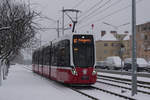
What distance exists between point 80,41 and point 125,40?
83.5m

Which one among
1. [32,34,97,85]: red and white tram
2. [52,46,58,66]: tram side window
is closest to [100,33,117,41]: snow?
[52,46,58,66]: tram side window

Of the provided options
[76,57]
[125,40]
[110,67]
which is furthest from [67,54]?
[125,40]

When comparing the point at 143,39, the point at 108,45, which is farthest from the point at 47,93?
the point at 108,45

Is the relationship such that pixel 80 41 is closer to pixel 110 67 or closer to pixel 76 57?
pixel 76 57

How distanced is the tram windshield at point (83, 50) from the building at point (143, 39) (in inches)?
2426

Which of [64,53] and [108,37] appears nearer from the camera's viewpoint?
[64,53]

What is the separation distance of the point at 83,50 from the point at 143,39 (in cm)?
6670

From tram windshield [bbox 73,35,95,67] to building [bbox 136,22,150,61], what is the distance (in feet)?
202

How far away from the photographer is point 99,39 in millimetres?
104375

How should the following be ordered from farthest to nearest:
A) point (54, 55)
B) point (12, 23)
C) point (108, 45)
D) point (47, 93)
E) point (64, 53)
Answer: point (108, 45) < point (54, 55) < point (64, 53) < point (47, 93) < point (12, 23)

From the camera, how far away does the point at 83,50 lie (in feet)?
60.4

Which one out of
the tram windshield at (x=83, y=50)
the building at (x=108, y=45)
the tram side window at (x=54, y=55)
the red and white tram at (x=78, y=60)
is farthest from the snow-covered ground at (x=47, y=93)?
the building at (x=108, y=45)

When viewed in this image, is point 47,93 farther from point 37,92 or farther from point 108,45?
point 108,45

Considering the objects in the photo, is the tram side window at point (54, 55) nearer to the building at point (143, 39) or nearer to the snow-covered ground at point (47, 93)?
the snow-covered ground at point (47, 93)
